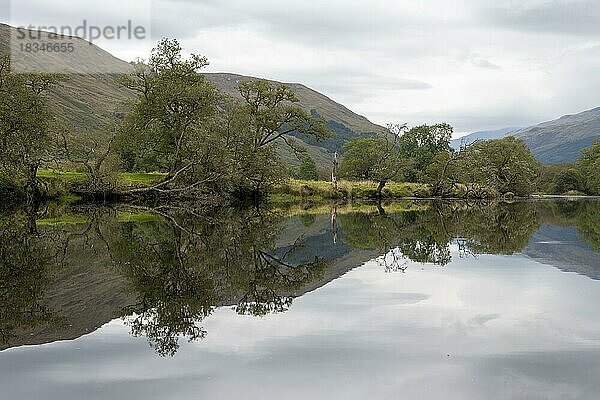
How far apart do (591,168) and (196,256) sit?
415 ft

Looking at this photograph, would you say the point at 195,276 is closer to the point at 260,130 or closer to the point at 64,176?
the point at 64,176

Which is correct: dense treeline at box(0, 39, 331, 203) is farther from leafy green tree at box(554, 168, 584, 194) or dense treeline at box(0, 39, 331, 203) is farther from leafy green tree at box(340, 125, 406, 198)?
leafy green tree at box(554, 168, 584, 194)

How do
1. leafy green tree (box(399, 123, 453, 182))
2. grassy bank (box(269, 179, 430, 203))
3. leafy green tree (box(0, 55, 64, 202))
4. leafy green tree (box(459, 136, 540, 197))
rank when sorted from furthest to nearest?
leafy green tree (box(399, 123, 453, 182)) < leafy green tree (box(459, 136, 540, 197)) < grassy bank (box(269, 179, 430, 203)) < leafy green tree (box(0, 55, 64, 202))

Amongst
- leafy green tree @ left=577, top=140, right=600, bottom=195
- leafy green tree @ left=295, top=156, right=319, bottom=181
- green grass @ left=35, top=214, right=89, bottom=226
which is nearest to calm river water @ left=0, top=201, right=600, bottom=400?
green grass @ left=35, top=214, right=89, bottom=226

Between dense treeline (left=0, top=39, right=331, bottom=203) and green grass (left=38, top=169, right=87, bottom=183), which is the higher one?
dense treeline (left=0, top=39, right=331, bottom=203)

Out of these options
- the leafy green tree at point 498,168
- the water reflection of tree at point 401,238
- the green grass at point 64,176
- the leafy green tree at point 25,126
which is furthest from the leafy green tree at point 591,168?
the leafy green tree at point 25,126

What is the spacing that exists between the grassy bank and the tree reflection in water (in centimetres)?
3351

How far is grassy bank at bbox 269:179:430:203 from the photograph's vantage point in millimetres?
72750

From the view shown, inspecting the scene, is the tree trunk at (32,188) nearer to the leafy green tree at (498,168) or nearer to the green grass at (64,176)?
the green grass at (64,176)

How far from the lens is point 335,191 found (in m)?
79.1

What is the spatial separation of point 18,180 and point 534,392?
5460 centimetres

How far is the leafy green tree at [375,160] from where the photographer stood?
81.4 m

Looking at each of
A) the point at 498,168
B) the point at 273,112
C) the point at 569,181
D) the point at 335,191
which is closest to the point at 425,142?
the point at 498,168

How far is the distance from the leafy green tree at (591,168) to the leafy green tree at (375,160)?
45.2 meters
